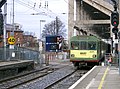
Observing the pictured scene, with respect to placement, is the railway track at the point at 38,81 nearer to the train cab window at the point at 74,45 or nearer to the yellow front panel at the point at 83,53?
the yellow front panel at the point at 83,53

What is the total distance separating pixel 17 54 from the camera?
39312 millimetres

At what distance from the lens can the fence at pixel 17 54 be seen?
34.3 m

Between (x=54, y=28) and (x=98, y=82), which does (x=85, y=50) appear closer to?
(x=98, y=82)

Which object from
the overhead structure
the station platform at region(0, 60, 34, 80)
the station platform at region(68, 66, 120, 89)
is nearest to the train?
the station platform at region(0, 60, 34, 80)

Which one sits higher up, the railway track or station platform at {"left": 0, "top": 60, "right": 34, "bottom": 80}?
station platform at {"left": 0, "top": 60, "right": 34, "bottom": 80}

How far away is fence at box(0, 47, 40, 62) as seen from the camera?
3431 cm

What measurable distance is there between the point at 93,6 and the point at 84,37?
116 feet

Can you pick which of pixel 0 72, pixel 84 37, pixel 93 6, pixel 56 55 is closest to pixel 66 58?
pixel 56 55

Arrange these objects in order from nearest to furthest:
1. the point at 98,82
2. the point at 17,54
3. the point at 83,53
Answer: the point at 98,82
the point at 83,53
the point at 17,54

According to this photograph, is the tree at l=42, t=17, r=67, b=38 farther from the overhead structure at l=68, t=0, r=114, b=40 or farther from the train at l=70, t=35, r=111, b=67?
the train at l=70, t=35, r=111, b=67

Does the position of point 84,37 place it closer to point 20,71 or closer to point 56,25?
point 20,71

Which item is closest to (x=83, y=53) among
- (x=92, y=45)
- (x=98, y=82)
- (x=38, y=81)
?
(x=92, y=45)

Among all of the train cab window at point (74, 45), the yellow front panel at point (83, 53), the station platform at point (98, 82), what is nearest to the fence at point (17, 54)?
the train cab window at point (74, 45)

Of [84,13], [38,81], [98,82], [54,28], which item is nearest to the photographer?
[98,82]
